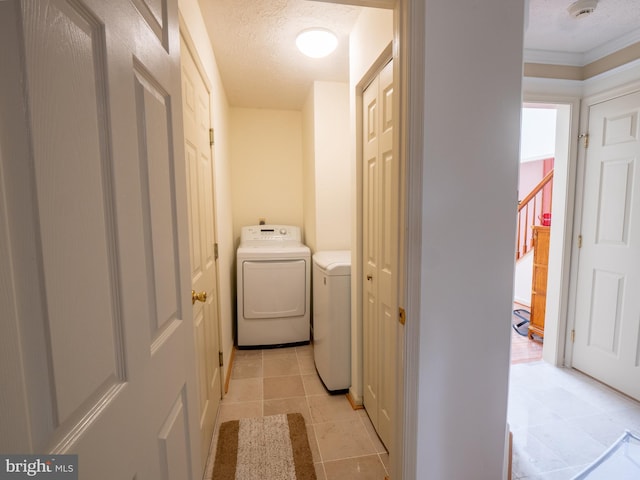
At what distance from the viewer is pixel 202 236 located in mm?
1667

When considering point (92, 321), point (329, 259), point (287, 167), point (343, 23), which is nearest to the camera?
point (92, 321)

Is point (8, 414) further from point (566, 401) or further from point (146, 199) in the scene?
point (566, 401)

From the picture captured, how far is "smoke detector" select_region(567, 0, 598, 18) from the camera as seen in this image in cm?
160

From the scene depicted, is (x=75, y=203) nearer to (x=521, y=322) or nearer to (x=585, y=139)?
(x=585, y=139)

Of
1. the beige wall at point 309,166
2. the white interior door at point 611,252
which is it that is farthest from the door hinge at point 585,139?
the beige wall at point 309,166

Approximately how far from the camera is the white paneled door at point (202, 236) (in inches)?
56.1

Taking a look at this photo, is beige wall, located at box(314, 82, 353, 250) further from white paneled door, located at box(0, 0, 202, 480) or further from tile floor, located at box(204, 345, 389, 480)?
white paneled door, located at box(0, 0, 202, 480)

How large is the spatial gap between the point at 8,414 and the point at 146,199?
0.42m

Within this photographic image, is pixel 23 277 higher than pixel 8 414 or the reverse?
higher

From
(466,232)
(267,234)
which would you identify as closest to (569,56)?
(466,232)

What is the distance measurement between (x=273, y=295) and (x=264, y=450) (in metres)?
1.38

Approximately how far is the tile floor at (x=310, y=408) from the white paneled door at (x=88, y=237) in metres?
1.13

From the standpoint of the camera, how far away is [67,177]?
41 cm

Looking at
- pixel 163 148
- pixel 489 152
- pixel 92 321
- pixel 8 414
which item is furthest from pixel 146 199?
pixel 489 152
